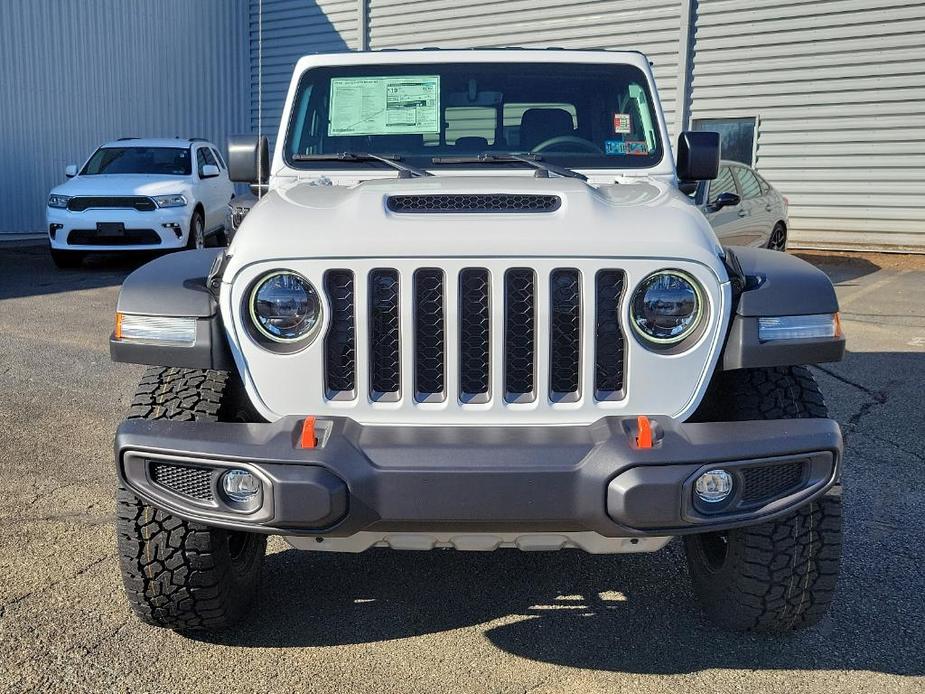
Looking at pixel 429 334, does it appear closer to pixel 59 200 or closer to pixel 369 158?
pixel 369 158

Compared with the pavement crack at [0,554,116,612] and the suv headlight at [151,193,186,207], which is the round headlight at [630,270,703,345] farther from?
the suv headlight at [151,193,186,207]

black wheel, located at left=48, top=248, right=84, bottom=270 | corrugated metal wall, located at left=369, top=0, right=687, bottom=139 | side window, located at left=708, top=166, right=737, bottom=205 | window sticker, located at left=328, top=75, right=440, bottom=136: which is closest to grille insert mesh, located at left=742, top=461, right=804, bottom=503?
window sticker, located at left=328, top=75, right=440, bottom=136

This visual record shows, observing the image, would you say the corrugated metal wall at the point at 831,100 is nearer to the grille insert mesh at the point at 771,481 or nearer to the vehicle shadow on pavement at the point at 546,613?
the vehicle shadow on pavement at the point at 546,613

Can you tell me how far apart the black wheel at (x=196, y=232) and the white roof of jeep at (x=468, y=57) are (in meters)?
8.52

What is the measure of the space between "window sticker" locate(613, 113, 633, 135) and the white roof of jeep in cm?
28

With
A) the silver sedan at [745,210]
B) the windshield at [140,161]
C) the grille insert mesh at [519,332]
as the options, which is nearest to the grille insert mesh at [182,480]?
the grille insert mesh at [519,332]

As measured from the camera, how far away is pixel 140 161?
12859 mm

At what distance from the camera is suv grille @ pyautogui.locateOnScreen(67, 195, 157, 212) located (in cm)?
1166

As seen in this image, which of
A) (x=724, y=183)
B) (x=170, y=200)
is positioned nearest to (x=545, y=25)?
(x=724, y=183)

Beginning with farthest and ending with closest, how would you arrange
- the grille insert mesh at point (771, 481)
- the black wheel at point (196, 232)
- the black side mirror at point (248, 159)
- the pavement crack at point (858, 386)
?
1. the black wheel at point (196, 232)
2. the pavement crack at point (858, 386)
3. the black side mirror at point (248, 159)
4. the grille insert mesh at point (771, 481)

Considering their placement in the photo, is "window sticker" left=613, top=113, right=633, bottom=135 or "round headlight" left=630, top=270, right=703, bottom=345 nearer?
"round headlight" left=630, top=270, right=703, bottom=345

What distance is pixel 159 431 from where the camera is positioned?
2.47 metres

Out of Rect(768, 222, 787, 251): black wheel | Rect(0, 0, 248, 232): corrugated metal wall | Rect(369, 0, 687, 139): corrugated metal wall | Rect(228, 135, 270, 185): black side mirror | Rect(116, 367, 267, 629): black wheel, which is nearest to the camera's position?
Rect(116, 367, 267, 629): black wheel

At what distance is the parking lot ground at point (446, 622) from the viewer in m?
2.73
